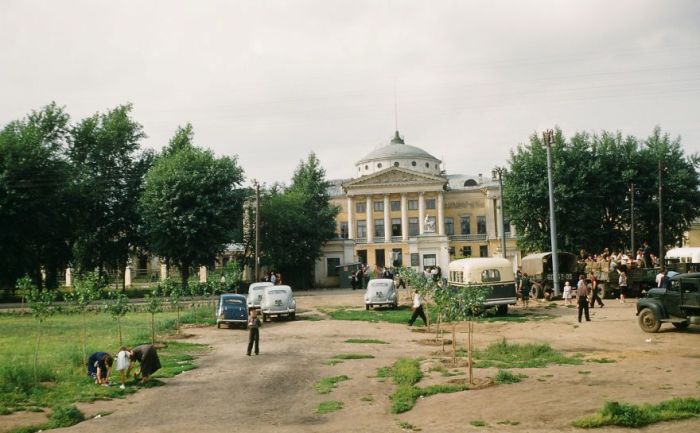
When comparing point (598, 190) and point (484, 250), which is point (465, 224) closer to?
point (484, 250)

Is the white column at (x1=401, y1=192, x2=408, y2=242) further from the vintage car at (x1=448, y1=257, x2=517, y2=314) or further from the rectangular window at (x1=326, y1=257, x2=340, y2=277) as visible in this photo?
the vintage car at (x1=448, y1=257, x2=517, y2=314)

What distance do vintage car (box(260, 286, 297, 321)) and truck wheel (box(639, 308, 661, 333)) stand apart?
17.6 meters

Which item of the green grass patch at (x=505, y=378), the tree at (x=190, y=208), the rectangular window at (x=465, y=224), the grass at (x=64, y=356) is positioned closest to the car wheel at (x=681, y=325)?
the green grass patch at (x=505, y=378)

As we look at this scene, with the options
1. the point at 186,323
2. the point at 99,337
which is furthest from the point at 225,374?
the point at 186,323

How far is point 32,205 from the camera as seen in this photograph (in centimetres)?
4594

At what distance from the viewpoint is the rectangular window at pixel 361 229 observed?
83.6m

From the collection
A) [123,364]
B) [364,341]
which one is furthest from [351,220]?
[123,364]

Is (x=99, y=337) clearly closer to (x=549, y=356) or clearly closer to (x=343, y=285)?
(x=549, y=356)

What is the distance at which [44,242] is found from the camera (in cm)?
5056

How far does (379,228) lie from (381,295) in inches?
1808

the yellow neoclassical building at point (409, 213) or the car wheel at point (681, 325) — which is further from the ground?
the yellow neoclassical building at point (409, 213)

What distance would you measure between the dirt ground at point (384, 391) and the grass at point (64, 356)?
2.61ft

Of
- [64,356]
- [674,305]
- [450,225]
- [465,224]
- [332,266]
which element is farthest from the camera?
[450,225]

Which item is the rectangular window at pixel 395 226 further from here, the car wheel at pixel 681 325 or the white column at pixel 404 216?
the car wheel at pixel 681 325
